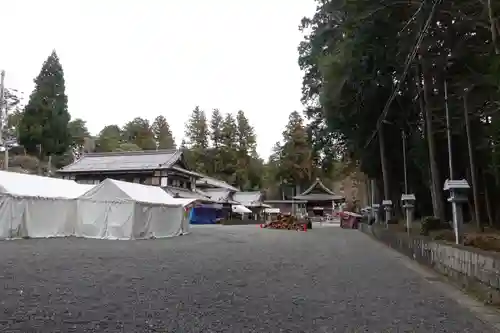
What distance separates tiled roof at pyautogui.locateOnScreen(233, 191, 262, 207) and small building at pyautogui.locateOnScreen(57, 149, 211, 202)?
13.4 m

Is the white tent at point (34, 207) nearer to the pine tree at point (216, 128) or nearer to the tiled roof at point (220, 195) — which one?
the tiled roof at point (220, 195)

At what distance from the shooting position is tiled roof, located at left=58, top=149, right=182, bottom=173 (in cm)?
3290

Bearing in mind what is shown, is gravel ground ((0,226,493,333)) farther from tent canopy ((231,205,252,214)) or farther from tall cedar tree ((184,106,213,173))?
tall cedar tree ((184,106,213,173))

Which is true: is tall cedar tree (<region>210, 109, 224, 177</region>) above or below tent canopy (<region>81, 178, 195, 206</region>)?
above

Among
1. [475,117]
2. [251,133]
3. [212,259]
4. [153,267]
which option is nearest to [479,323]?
[153,267]

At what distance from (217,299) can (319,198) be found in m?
40.8

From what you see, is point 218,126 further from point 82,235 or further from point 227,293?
point 227,293

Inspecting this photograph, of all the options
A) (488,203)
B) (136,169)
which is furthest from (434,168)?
(136,169)

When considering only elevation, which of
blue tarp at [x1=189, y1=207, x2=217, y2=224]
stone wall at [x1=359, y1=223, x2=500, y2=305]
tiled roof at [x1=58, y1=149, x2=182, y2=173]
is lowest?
stone wall at [x1=359, y1=223, x2=500, y2=305]

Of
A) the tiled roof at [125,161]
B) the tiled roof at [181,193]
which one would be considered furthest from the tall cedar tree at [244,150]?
the tiled roof at [125,161]

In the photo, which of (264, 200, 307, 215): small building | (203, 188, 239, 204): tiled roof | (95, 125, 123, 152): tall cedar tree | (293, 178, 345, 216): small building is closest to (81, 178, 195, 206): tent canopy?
(203, 188, 239, 204): tiled roof

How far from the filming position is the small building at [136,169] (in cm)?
3269

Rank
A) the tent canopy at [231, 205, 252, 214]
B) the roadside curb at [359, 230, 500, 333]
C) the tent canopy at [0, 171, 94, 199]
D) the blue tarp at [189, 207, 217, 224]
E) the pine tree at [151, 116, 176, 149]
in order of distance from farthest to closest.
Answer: the pine tree at [151, 116, 176, 149]
the tent canopy at [231, 205, 252, 214]
the blue tarp at [189, 207, 217, 224]
the tent canopy at [0, 171, 94, 199]
the roadside curb at [359, 230, 500, 333]

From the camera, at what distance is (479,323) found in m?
3.88
